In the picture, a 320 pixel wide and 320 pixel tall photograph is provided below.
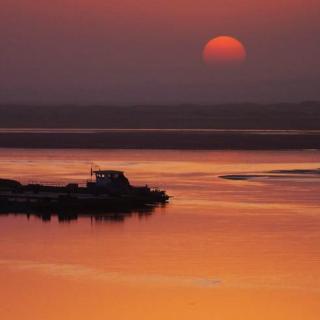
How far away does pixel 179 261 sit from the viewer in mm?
46531

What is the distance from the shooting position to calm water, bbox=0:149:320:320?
1490 inches

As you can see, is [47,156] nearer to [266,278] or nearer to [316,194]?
[316,194]

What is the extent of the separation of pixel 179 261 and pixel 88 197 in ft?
86.6

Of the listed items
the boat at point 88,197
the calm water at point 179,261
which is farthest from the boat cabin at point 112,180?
the calm water at point 179,261

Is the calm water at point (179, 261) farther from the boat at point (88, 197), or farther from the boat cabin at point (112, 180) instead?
the boat cabin at point (112, 180)

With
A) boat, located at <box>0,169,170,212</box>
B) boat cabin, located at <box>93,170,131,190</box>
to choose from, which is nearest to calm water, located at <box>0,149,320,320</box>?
boat, located at <box>0,169,170,212</box>

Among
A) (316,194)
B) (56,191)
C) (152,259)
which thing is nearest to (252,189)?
(316,194)

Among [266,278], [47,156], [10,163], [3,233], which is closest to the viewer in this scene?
[266,278]

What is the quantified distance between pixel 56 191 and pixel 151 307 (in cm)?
3677

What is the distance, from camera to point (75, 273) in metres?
43.6

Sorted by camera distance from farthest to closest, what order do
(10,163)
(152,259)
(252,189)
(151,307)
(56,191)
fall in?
1. (10,163)
2. (252,189)
3. (56,191)
4. (152,259)
5. (151,307)

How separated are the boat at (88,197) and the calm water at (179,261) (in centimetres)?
245

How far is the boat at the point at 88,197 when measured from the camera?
6950cm

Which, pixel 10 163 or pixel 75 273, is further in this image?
pixel 10 163
